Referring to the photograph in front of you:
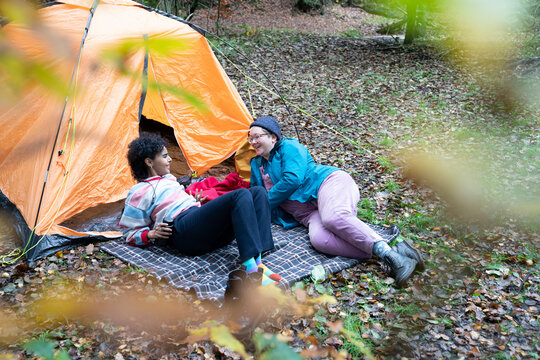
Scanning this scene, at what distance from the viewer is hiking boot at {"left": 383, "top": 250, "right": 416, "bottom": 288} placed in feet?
9.61

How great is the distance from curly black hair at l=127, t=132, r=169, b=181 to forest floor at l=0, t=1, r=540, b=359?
68 centimetres

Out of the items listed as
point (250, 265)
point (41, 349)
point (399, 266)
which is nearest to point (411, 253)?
point (399, 266)

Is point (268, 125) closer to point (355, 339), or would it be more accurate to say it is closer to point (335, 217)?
point (335, 217)

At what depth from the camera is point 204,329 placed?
8.33 ft

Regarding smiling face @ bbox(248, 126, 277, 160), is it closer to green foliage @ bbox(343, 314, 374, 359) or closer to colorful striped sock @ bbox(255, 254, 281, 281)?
colorful striped sock @ bbox(255, 254, 281, 281)

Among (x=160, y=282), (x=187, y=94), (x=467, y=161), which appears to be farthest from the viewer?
(x=467, y=161)

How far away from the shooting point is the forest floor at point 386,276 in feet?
8.12

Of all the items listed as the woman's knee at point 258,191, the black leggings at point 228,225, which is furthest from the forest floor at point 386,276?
the woman's knee at point 258,191

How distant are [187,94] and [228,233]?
2.61 metres

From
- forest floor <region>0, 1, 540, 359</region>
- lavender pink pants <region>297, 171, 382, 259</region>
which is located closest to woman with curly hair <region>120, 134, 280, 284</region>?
forest floor <region>0, 1, 540, 359</region>

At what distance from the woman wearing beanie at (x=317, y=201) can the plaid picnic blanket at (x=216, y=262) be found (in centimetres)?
14

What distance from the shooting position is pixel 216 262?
126 inches

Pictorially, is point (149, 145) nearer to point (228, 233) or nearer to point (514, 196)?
point (228, 233)

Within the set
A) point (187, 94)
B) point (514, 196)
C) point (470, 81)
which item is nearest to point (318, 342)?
point (187, 94)
